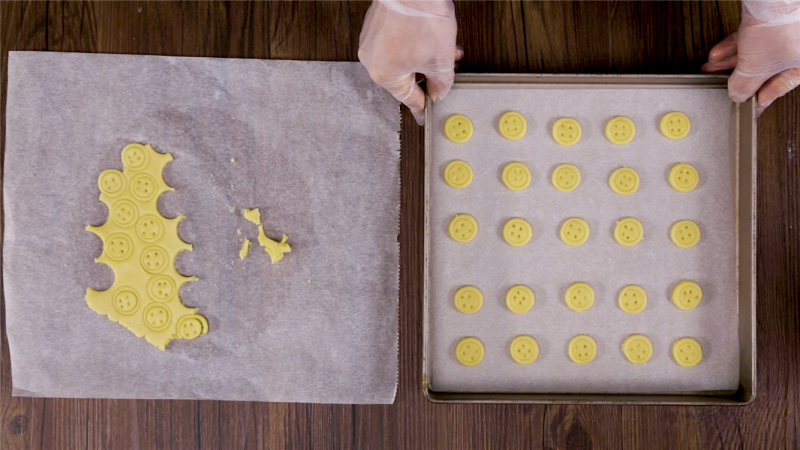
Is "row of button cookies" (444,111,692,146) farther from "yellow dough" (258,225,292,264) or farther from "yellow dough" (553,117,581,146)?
"yellow dough" (258,225,292,264)

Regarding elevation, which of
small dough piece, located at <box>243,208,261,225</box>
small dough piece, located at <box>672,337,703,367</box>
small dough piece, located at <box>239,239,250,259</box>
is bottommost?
small dough piece, located at <box>672,337,703,367</box>

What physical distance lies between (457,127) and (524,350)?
35 centimetres

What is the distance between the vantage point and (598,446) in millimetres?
826

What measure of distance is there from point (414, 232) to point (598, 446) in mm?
434

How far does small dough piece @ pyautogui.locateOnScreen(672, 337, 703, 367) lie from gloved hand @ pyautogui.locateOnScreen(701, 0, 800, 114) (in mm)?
360

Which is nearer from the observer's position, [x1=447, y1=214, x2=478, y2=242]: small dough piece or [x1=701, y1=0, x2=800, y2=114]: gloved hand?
[x1=701, y1=0, x2=800, y2=114]: gloved hand

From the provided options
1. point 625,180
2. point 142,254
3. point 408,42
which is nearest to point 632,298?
point 625,180

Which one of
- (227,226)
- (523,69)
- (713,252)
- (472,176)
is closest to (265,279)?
(227,226)

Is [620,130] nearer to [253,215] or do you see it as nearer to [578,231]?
[578,231]

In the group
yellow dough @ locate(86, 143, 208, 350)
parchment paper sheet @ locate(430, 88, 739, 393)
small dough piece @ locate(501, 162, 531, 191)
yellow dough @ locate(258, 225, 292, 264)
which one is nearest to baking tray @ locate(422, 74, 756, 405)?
parchment paper sheet @ locate(430, 88, 739, 393)

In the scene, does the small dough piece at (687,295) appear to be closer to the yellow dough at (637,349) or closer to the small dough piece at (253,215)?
the yellow dough at (637,349)

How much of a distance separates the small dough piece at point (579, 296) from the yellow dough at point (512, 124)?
0.24 meters

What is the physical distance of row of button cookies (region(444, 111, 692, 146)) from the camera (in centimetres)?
80

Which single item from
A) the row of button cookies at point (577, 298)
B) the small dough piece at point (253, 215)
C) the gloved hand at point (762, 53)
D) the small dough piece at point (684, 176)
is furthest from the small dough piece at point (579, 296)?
the small dough piece at point (253, 215)
